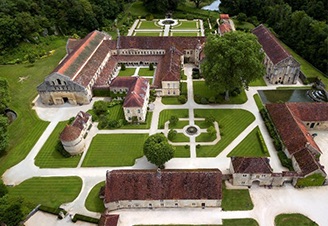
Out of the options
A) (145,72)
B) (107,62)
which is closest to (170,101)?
(145,72)

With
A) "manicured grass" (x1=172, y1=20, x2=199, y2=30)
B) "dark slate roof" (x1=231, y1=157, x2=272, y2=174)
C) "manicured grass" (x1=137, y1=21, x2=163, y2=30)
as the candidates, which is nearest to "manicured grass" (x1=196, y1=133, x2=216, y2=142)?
"dark slate roof" (x1=231, y1=157, x2=272, y2=174)

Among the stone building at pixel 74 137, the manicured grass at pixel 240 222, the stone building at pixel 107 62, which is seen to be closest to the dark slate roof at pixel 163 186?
the manicured grass at pixel 240 222

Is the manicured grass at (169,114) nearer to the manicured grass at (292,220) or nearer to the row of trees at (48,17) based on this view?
the manicured grass at (292,220)

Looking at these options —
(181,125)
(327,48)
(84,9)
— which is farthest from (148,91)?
(84,9)

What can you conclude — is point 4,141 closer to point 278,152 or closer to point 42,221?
point 42,221

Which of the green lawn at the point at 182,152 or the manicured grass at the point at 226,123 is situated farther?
the manicured grass at the point at 226,123
